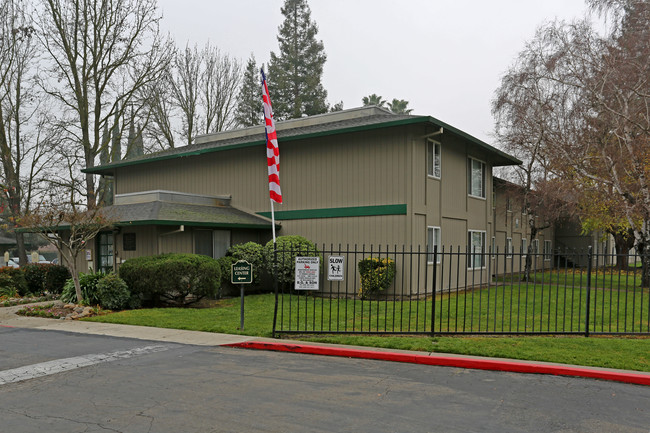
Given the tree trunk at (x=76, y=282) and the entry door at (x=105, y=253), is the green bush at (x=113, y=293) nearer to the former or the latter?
the tree trunk at (x=76, y=282)

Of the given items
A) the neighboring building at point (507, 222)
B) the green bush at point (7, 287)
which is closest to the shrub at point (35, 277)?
the green bush at point (7, 287)

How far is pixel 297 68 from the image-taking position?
155 ft

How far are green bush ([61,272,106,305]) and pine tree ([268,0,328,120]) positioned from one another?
32.4 meters

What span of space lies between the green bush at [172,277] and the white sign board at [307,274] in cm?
547

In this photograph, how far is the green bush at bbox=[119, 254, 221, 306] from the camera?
14656 millimetres

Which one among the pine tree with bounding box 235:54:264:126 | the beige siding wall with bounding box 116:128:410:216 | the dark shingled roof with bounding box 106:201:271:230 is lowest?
the dark shingled roof with bounding box 106:201:271:230

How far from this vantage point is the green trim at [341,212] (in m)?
17.2

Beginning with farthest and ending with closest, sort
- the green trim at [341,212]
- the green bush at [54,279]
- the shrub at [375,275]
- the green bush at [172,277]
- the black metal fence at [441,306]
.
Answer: the green bush at [54,279], the green trim at [341,212], the shrub at [375,275], the green bush at [172,277], the black metal fence at [441,306]

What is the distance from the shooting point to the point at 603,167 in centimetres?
2375

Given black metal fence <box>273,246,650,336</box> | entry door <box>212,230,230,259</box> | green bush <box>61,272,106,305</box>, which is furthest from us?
entry door <box>212,230,230,259</box>

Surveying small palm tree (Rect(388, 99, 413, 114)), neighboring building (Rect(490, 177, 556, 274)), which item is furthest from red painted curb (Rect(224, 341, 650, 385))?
small palm tree (Rect(388, 99, 413, 114))

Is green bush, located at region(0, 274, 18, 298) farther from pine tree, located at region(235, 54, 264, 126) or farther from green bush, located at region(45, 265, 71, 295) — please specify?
pine tree, located at region(235, 54, 264, 126)

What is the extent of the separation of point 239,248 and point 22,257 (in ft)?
62.7

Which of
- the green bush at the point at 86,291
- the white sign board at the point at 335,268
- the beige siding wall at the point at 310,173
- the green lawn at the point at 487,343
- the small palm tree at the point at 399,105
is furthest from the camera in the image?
the small palm tree at the point at 399,105
